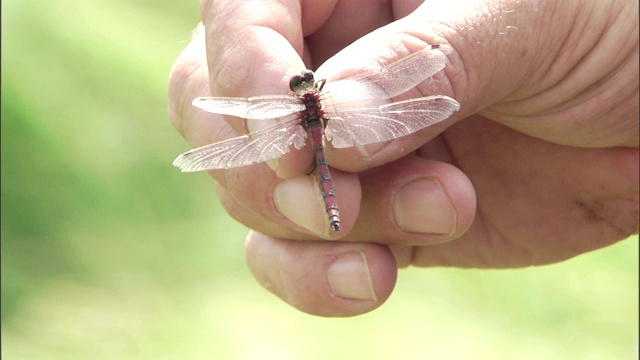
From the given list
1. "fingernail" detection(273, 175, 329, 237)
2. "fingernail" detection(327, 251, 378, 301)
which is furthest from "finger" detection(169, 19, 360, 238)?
"fingernail" detection(327, 251, 378, 301)

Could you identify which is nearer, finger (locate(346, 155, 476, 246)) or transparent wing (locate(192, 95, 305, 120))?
transparent wing (locate(192, 95, 305, 120))

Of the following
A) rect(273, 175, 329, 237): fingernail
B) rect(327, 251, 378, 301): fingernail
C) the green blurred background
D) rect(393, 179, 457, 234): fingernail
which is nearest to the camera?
rect(273, 175, 329, 237): fingernail

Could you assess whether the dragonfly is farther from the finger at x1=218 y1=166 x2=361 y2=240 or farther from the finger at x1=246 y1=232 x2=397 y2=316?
the finger at x1=246 y1=232 x2=397 y2=316

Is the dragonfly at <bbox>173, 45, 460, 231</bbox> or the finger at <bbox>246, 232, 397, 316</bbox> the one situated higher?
the dragonfly at <bbox>173, 45, 460, 231</bbox>

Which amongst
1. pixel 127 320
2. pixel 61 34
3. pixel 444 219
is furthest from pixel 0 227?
pixel 444 219

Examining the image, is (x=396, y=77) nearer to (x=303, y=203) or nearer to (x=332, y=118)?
(x=332, y=118)

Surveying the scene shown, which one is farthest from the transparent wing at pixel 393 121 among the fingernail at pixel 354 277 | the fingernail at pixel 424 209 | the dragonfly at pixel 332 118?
the fingernail at pixel 354 277

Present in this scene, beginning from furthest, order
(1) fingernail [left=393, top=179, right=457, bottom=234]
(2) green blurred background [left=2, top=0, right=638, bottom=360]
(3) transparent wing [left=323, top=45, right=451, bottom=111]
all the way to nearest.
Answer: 1. (2) green blurred background [left=2, top=0, right=638, bottom=360]
2. (1) fingernail [left=393, top=179, right=457, bottom=234]
3. (3) transparent wing [left=323, top=45, right=451, bottom=111]

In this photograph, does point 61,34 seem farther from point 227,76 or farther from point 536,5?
point 536,5
